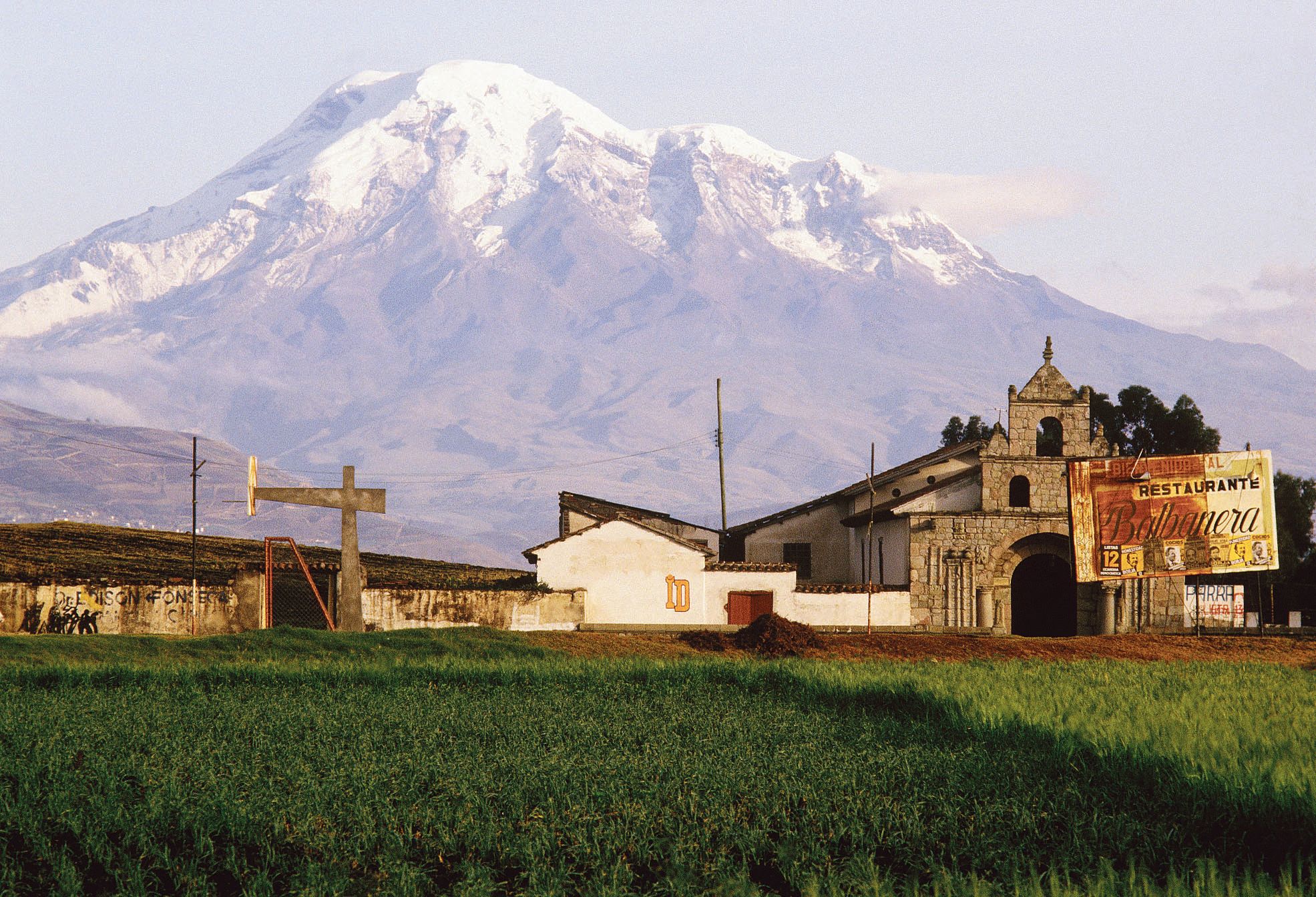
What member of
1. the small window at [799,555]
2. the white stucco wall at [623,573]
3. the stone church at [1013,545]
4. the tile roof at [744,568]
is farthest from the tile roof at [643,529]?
the small window at [799,555]

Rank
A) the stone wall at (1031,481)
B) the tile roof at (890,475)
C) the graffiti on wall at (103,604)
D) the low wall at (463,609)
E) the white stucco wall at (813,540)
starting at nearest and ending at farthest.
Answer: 1. the graffiti on wall at (103,604)
2. the low wall at (463,609)
3. the stone wall at (1031,481)
4. the tile roof at (890,475)
5. the white stucco wall at (813,540)

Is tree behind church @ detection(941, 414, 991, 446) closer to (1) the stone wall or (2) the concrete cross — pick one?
(1) the stone wall

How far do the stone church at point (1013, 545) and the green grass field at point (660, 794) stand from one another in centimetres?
2786

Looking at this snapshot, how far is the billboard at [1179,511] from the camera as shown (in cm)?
4597

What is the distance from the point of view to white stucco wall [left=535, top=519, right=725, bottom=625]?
48.1 m

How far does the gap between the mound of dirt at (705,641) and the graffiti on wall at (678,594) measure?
10.6 m

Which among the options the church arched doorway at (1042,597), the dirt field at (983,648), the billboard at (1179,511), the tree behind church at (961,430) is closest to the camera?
the dirt field at (983,648)

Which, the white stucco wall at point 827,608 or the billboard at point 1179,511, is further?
the white stucco wall at point 827,608

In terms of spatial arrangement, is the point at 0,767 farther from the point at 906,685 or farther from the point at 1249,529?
the point at 1249,529

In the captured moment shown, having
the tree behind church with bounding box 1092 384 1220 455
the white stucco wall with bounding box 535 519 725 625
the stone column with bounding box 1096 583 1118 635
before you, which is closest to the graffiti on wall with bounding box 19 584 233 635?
the white stucco wall with bounding box 535 519 725 625

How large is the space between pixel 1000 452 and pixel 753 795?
39.5 m

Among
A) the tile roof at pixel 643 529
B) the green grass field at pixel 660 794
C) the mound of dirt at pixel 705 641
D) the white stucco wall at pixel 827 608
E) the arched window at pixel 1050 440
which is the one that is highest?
the arched window at pixel 1050 440

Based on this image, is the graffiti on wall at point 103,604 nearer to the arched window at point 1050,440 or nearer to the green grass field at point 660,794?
the green grass field at point 660,794

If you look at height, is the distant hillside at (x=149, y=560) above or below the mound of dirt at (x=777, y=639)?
above
